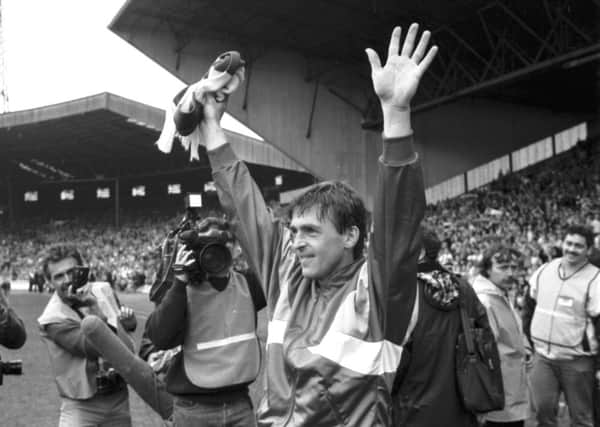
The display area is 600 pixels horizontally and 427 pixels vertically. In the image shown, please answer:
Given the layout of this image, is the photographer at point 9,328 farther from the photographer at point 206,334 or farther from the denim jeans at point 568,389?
the denim jeans at point 568,389

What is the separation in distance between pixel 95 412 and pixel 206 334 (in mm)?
867

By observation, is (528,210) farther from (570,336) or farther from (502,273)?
(502,273)

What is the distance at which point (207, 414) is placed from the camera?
2.95m

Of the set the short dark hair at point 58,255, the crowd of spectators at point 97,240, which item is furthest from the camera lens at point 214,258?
the crowd of spectators at point 97,240

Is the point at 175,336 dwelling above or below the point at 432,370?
above

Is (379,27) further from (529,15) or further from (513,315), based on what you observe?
(513,315)

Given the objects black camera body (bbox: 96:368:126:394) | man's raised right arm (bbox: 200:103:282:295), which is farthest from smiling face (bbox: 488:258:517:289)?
man's raised right arm (bbox: 200:103:282:295)

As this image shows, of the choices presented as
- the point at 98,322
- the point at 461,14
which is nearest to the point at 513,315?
the point at 98,322

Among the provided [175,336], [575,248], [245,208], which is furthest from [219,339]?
[575,248]

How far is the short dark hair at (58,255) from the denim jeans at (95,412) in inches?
28.0

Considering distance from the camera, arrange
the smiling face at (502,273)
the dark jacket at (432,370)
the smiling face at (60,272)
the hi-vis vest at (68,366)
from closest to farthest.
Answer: the dark jacket at (432,370) < the hi-vis vest at (68,366) < the smiling face at (60,272) < the smiling face at (502,273)

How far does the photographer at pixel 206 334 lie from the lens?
9.50ft

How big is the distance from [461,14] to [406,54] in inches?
695

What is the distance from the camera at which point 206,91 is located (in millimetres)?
2207
